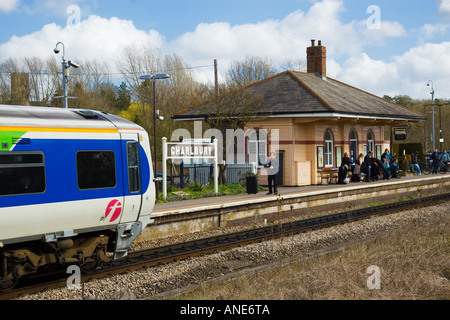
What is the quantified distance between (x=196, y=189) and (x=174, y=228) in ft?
20.7

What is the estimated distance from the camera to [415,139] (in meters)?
64.9

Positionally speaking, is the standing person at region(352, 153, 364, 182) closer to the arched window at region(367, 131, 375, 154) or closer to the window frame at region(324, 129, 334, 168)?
the window frame at region(324, 129, 334, 168)

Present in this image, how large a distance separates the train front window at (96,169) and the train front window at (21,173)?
762 millimetres

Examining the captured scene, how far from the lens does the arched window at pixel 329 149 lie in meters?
27.8

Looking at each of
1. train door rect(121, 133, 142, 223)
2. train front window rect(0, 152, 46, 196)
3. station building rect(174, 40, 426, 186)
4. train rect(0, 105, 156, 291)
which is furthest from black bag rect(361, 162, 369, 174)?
train front window rect(0, 152, 46, 196)

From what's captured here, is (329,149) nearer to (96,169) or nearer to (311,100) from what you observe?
(311,100)

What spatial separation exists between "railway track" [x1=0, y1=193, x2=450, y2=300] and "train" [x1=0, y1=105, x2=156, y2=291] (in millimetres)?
258

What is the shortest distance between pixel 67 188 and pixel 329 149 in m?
20.3

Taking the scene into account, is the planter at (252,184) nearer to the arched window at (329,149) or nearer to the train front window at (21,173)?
the arched window at (329,149)
